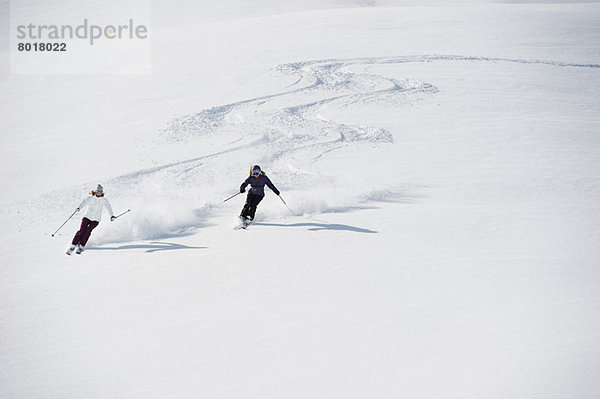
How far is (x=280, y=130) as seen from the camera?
45.2ft

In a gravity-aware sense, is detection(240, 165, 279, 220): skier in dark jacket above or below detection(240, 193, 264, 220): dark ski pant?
above

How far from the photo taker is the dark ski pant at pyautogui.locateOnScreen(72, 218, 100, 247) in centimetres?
826

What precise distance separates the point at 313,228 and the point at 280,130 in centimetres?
539

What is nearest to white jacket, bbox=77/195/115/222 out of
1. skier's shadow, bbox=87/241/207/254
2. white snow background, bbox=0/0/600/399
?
white snow background, bbox=0/0/600/399

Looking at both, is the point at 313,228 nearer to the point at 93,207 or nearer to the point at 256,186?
the point at 256,186

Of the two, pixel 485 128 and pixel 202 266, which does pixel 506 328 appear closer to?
pixel 202 266

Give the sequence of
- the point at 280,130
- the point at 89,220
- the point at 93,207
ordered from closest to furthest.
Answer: the point at 89,220
the point at 93,207
the point at 280,130

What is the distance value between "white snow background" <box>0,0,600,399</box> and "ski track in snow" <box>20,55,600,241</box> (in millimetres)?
72

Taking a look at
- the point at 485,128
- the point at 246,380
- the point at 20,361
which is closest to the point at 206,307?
the point at 246,380

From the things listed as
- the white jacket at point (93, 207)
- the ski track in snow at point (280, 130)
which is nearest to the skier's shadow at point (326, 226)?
the ski track in snow at point (280, 130)

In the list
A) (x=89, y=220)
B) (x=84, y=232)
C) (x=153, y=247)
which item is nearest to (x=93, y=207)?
(x=89, y=220)

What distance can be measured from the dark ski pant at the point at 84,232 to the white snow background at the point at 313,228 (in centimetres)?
25

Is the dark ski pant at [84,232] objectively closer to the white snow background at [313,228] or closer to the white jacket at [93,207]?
the white jacket at [93,207]

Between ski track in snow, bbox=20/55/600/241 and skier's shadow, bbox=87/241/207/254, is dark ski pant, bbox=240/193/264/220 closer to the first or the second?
ski track in snow, bbox=20/55/600/241
